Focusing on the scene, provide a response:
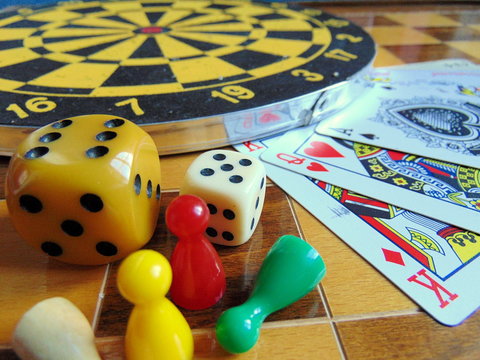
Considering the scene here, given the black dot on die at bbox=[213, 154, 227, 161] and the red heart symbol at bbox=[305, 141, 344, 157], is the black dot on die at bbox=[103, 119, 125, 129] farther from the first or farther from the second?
the red heart symbol at bbox=[305, 141, 344, 157]

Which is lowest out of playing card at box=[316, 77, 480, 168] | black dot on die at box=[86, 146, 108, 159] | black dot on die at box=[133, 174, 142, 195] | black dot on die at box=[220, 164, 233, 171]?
playing card at box=[316, 77, 480, 168]

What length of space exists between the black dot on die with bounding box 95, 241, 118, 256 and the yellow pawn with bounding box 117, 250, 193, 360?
0.11 m

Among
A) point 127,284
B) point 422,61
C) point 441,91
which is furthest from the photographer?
point 422,61

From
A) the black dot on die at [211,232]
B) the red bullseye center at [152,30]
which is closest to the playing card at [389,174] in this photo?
the black dot on die at [211,232]

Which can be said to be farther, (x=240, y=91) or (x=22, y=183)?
(x=240, y=91)

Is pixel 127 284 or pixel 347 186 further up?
pixel 127 284

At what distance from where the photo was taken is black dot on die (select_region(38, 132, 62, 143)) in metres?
0.44

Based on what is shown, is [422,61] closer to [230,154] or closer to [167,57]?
[167,57]

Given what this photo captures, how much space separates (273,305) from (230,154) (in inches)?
8.2

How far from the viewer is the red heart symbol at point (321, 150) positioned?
68 centimetres

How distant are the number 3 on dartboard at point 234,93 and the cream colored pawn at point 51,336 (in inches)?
19.0

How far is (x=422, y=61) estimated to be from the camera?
1134mm

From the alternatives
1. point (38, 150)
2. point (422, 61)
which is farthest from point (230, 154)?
point (422, 61)

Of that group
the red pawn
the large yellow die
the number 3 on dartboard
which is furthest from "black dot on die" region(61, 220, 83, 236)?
the number 3 on dartboard
